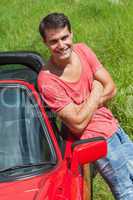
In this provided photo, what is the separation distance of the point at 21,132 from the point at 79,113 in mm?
399

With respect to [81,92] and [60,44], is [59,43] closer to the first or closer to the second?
[60,44]

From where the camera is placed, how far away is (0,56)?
199 inches

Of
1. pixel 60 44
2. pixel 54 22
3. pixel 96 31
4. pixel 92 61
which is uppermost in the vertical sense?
pixel 54 22

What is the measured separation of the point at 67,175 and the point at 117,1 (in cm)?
832

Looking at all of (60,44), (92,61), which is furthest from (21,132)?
(92,61)

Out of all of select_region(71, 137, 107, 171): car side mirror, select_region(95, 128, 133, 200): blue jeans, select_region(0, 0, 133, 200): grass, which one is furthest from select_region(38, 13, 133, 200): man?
select_region(0, 0, 133, 200): grass

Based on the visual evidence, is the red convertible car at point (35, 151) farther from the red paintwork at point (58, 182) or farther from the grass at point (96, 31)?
the grass at point (96, 31)

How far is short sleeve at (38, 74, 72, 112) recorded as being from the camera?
3875 mm

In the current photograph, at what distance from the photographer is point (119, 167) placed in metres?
3.99

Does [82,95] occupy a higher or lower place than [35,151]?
higher

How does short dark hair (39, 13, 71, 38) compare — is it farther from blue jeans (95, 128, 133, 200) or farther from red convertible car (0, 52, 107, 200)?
blue jeans (95, 128, 133, 200)

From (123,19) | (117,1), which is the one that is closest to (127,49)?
(123,19)

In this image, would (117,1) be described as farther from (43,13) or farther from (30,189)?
(30,189)

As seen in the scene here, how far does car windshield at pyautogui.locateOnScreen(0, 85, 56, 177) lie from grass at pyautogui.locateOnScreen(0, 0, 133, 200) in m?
2.36
